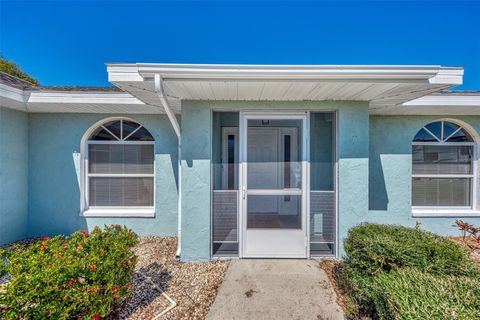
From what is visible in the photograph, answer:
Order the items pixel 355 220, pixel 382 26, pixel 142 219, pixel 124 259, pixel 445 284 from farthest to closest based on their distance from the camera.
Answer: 1. pixel 382 26
2. pixel 142 219
3. pixel 355 220
4. pixel 124 259
5. pixel 445 284

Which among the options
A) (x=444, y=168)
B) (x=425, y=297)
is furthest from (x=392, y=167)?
(x=425, y=297)

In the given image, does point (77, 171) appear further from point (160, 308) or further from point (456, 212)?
point (456, 212)

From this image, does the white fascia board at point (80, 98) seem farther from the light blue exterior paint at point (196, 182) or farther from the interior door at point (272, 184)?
the interior door at point (272, 184)

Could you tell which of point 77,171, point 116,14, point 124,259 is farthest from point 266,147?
point 116,14

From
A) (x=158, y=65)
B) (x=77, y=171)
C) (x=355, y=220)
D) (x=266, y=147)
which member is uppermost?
(x=158, y=65)

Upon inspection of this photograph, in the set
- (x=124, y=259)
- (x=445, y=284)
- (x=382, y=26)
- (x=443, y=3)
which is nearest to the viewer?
(x=445, y=284)

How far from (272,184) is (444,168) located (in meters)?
4.94

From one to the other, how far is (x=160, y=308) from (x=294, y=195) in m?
2.68

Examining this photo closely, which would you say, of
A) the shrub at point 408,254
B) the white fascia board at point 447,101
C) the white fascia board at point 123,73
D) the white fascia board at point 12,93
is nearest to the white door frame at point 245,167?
the shrub at point 408,254

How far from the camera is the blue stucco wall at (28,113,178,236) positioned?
5348 millimetres

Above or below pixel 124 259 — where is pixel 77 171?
above

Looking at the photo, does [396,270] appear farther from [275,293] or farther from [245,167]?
[245,167]

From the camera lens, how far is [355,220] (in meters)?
3.98

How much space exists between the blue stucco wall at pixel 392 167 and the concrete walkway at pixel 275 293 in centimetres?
274
